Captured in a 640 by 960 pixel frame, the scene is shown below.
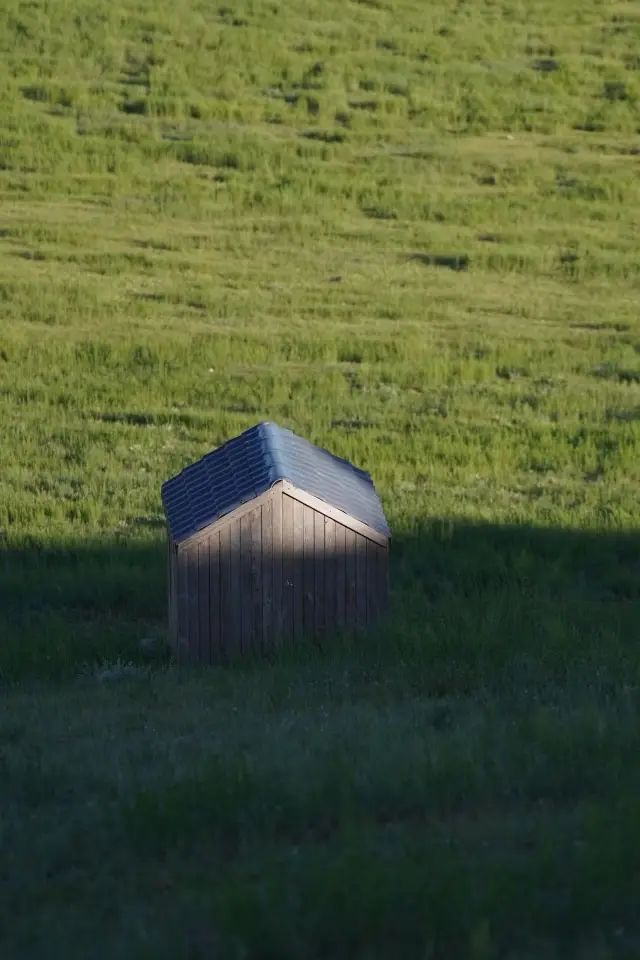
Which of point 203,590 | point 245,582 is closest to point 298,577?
point 245,582

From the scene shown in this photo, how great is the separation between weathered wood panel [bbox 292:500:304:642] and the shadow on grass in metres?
0.27

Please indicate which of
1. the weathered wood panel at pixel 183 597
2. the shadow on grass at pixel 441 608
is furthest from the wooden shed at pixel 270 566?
the shadow on grass at pixel 441 608

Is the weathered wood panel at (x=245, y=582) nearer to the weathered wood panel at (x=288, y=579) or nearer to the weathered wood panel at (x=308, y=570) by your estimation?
the weathered wood panel at (x=288, y=579)

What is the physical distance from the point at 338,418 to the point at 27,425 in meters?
3.33

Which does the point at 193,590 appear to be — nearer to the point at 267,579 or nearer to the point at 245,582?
the point at 245,582

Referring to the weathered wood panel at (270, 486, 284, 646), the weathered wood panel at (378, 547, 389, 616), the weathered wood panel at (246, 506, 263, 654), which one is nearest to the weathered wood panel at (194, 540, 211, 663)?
the weathered wood panel at (246, 506, 263, 654)

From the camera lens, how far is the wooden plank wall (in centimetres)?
945

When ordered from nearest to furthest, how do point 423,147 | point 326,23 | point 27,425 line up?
point 27,425
point 423,147
point 326,23

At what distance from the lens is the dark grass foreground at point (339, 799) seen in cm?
453

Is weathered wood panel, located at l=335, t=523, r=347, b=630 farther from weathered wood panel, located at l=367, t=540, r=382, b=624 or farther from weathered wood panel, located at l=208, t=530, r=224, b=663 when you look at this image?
weathered wood panel, located at l=208, t=530, r=224, b=663

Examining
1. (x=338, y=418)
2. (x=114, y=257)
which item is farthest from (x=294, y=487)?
(x=114, y=257)

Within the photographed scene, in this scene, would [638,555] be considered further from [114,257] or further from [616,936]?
[114,257]

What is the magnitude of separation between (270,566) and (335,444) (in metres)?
5.81

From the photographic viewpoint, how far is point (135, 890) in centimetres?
496
